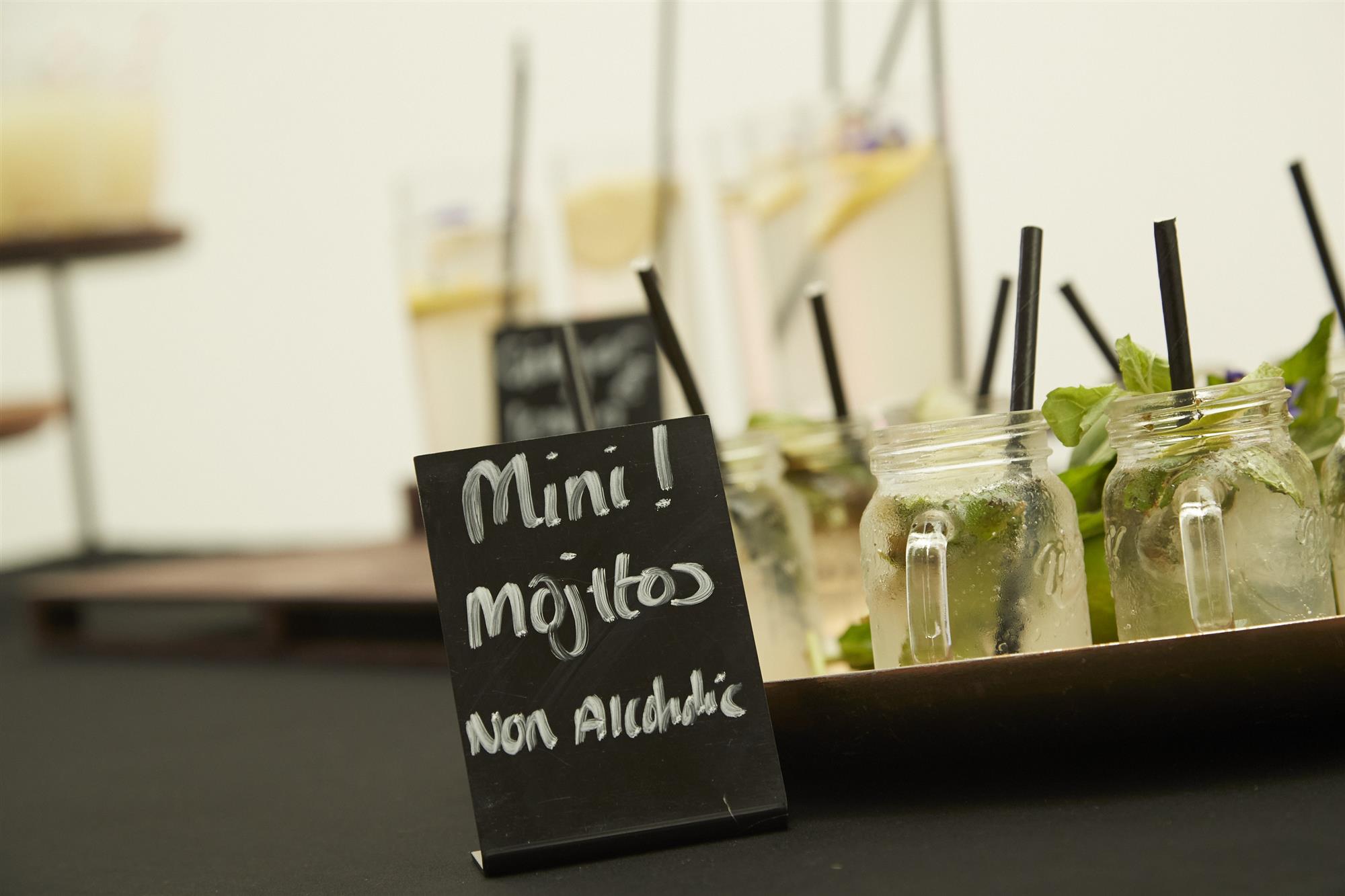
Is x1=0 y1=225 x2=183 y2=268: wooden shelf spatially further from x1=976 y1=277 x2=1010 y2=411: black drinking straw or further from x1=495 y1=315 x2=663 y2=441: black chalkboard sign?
x1=976 y1=277 x2=1010 y2=411: black drinking straw

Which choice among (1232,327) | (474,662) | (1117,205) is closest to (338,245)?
(1117,205)

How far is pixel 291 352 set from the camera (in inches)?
129

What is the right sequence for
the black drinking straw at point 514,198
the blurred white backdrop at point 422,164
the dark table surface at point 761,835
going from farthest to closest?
the blurred white backdrop at point 422,164 → the black drinking straw at point 514,198 → the dark table surface at point 761,835

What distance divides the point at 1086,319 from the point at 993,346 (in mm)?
109

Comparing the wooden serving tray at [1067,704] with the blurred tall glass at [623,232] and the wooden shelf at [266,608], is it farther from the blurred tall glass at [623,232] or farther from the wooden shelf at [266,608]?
the blurred tall glass at [623,232]

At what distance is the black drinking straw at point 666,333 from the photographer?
32.4 inches

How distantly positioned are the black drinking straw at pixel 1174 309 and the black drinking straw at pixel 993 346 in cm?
18

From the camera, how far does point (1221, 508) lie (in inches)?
26.2

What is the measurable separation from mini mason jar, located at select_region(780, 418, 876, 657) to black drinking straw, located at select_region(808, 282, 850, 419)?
0.04 feet

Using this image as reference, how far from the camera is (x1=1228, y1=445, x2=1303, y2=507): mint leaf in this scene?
666mm

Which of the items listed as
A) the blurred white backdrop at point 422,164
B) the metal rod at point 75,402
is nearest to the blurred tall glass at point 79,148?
the blurred white backdrop at point 422,164

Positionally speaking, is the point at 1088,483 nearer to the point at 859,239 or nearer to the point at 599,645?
the point at 599,645

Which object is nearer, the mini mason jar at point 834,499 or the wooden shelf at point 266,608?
the mini mason jar at point 834,499

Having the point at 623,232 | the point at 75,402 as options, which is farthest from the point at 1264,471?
the point at 75,402
